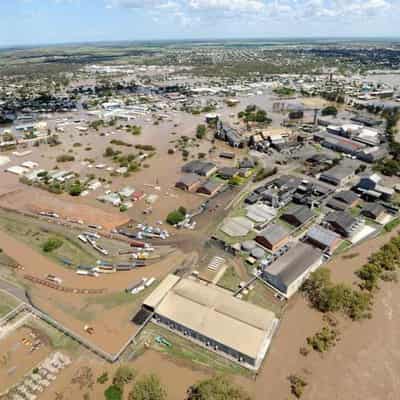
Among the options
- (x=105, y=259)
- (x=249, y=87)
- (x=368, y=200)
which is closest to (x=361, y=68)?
(x=249, y=87)

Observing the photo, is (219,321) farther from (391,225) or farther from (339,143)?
(339,143)

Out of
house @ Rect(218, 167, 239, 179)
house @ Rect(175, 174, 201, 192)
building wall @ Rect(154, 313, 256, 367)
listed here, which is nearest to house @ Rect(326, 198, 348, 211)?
house @ Rect(218, 167, 239, 179)

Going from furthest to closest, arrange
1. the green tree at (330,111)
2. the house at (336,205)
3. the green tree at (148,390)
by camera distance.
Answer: the green tree at (330,111), the house at (336,205), the green tree at (148,390)

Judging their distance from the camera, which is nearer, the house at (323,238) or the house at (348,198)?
the house at (323,238)

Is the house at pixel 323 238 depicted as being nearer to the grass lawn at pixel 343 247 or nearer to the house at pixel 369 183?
the grass lawn at pixel 343 247

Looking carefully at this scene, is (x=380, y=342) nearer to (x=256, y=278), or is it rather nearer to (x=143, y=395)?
(x=256, y=278)

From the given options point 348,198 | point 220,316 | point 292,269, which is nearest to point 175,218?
point 292,269

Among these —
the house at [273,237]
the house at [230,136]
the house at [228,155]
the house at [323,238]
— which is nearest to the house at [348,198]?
the house at [323,238]

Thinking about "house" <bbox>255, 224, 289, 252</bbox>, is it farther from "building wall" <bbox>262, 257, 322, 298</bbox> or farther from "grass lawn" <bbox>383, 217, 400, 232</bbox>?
"grass lawn" <bbox>383, 217, 400, 232</bbox>
